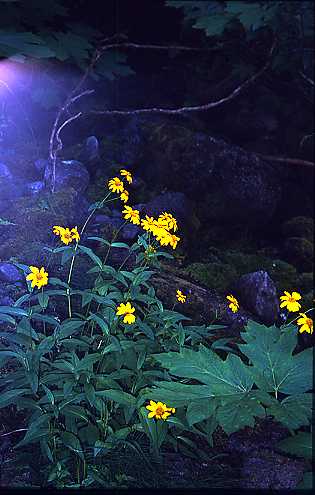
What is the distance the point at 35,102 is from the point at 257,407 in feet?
14.5

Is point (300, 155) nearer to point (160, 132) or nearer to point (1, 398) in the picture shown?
point (160, 132)

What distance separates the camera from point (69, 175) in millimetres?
4473

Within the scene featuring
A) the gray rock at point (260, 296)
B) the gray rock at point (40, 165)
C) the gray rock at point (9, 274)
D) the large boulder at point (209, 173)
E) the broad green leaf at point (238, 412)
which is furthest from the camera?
the large boulder at point (209, 173)

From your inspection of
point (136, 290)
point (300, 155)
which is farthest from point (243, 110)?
point (136, 290)

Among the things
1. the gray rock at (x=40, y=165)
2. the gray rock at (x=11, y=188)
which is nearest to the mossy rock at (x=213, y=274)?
the gray rock at (x=11, y=188)

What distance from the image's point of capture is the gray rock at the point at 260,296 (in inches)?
150

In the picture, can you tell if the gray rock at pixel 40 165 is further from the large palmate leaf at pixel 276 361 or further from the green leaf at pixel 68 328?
the large palmate leaf at pixel 276 361

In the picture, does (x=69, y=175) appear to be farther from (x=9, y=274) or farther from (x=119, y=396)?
(x=119, y=396)

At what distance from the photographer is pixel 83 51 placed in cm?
462

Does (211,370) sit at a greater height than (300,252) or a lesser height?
greater

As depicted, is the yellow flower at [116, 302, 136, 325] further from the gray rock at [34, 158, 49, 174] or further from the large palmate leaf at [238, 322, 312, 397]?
the gray rock at [34, 158, 49, 174]

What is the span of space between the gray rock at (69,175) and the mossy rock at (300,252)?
6.97 feet

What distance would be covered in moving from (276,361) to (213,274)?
2044mm

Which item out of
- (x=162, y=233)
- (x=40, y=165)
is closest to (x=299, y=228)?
(x=40, y=165)
